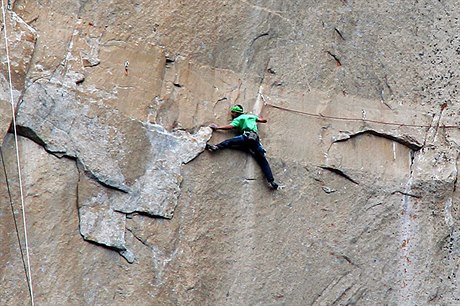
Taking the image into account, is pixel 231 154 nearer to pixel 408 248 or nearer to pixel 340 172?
pixel 340 172

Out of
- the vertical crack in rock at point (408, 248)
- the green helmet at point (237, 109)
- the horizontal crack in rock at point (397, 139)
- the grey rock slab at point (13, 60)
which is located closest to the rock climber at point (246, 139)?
the green helmet at point (237, 109)

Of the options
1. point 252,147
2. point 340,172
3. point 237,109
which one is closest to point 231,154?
point 252,147

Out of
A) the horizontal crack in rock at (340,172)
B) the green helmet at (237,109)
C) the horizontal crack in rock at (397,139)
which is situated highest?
the horizontal crack in rock at (397,139)

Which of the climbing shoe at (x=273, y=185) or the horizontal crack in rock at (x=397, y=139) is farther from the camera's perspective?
the horizontal crack in rock at (x=397, y=139)

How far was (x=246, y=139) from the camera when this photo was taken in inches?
246

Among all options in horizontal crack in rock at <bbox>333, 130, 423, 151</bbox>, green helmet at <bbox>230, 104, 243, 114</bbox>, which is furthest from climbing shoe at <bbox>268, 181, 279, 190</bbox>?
horizontal crack in rock at <bbox>333, 130, 423, 151</bbox>

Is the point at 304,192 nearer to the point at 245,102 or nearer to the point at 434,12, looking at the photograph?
the point at 245,102

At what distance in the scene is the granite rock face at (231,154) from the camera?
575 centimetres

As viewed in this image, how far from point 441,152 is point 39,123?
3.24 meters

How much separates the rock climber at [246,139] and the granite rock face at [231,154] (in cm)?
6

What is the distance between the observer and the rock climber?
20.5ft

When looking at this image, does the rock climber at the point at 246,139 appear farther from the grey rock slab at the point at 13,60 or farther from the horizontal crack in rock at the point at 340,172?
the grey rock slab at the point at 13,60

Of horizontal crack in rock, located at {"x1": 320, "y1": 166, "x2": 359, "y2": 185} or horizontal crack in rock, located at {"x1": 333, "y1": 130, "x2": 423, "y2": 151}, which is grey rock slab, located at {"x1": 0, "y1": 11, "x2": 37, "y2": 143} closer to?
horizontal crack in rock, located at {"x1": 320, "y1": 166, "x2": 359, "y2": 185}

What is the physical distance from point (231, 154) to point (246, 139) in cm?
18
